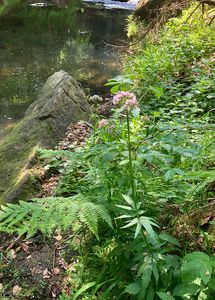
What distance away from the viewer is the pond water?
348 inches

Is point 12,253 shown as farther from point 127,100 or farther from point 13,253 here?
point 127,100

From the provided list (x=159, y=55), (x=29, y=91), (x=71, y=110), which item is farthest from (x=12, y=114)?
(x=159, y=55)

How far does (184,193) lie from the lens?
2535 mm

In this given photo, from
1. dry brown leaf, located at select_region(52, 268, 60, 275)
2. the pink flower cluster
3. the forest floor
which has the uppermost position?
the pink flower cluster

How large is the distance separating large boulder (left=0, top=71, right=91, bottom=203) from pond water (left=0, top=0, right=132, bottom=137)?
160 cm

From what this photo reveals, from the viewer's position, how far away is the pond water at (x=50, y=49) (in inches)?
348

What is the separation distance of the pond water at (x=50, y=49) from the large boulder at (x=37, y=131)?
160 cm

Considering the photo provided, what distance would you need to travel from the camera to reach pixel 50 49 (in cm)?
1212

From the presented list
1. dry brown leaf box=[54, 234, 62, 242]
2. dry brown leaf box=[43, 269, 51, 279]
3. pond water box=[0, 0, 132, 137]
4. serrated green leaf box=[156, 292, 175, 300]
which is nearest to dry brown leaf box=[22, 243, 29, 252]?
dry brown leaf box=[54, 234, 62, 242]

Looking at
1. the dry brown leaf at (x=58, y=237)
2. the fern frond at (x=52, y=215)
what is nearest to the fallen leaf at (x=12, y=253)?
the dry brown leaf at (x=58, y=237)

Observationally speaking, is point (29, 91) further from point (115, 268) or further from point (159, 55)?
point (115, 268)

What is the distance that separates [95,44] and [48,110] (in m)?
8.31

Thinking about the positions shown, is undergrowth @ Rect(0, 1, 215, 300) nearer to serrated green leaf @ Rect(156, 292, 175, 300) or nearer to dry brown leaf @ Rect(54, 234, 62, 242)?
serrated green leaf @ Rect(156, 292, 175, 300)

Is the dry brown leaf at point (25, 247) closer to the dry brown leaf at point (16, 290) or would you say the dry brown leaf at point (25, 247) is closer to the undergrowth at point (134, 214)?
the dry brown leaf at point (16, 290)
